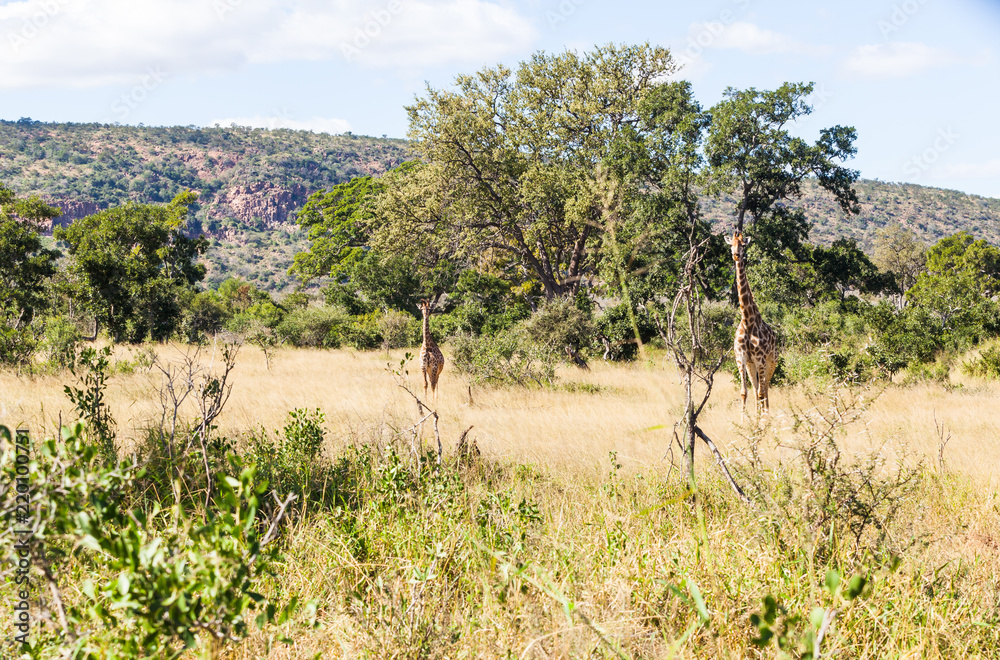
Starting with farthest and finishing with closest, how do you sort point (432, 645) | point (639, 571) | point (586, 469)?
point (586, 469) < point (639, 571) < point (432, 645)

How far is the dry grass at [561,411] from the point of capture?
22.1 ft

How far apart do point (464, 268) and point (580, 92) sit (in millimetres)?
9353

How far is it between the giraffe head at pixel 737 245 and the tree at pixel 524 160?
13295mm

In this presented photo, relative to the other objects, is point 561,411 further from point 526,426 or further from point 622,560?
point 622,560

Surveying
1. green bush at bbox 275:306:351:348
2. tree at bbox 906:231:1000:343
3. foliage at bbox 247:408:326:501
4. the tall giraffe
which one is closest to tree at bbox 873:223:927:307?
tree at bbox 906:231:1000:343

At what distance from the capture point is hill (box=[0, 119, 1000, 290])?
91438mm

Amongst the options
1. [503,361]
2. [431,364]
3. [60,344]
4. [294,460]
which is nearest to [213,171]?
[60,344]

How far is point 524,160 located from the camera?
77.4ft

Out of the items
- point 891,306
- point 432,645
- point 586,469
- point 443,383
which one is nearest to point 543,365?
point 443,383

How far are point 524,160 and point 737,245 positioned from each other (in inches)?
630

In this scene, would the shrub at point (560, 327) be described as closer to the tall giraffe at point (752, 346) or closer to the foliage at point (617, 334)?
the foliage at point (617, 334)

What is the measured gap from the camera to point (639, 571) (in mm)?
3438

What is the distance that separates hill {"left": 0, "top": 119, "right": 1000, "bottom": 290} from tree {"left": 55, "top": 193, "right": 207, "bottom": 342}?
5039 cm

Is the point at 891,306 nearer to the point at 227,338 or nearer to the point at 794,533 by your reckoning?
the point at 794,533
